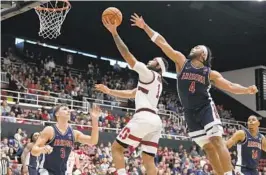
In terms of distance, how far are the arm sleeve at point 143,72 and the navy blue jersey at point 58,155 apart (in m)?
1.56

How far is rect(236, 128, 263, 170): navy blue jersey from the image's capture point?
28.3ft

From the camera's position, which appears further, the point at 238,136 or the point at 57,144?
the point at 238,136

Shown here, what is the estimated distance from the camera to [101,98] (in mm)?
22828

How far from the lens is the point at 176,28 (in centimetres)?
2486

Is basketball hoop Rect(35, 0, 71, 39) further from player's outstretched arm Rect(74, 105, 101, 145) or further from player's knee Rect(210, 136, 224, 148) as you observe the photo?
player's knee Rect(210, 136, 224, 148)

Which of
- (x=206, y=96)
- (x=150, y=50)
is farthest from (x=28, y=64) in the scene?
(x=206, y=96)

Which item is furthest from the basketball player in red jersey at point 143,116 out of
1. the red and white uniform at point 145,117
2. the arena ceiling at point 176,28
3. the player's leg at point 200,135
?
the arena ceiling at point 176,28

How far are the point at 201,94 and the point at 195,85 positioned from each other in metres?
0.15

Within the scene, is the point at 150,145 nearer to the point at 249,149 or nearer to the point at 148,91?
the point at 148,91

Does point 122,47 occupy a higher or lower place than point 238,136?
higher

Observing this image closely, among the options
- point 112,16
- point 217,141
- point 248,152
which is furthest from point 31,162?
point 217,141

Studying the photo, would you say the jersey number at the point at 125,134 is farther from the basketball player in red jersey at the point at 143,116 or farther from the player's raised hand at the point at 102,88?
the player's raised hand at the point at 102,88

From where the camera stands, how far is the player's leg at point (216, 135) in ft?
20.0

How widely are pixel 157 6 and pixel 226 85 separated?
15.9 meters
